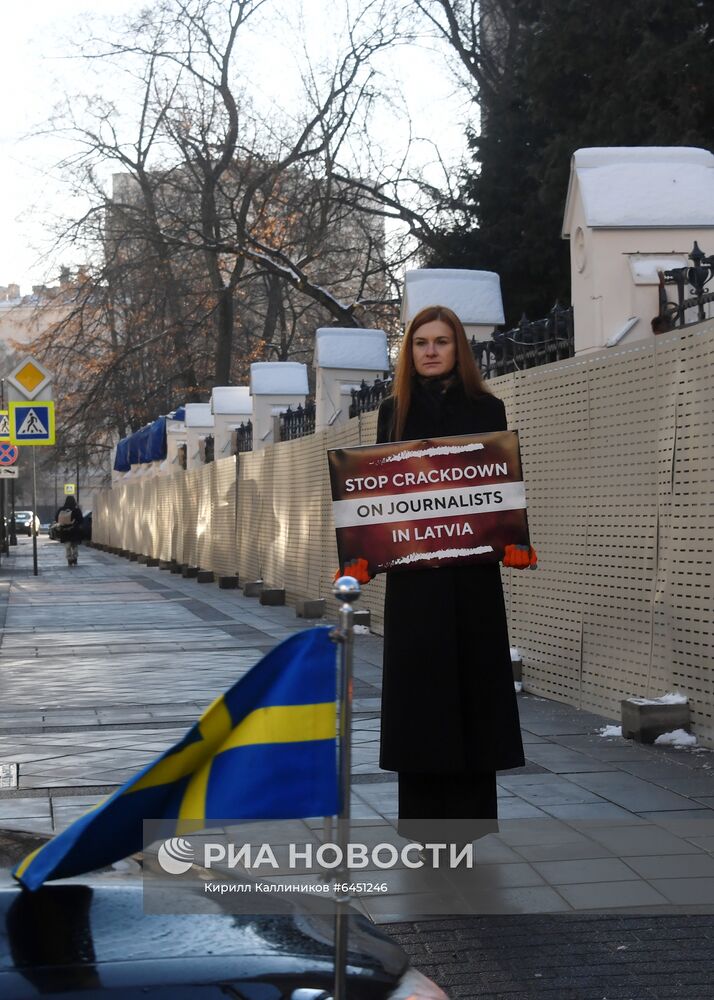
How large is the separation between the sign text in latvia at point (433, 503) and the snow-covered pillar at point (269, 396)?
18050mm

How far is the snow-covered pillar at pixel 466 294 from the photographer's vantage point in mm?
12984

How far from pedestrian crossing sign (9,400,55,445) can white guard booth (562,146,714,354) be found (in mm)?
17431

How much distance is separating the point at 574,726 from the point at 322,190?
23002 millimetres

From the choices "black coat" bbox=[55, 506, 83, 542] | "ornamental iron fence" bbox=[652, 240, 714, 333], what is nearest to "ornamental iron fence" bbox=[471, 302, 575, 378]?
"ornamental iron fence" bbox=[652, 240, 714, 333]

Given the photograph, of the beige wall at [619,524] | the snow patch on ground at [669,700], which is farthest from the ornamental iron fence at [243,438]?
the snow patch on ground at [669,700]

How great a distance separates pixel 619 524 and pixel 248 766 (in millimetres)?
6375

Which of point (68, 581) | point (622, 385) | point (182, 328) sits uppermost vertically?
point (182, 328)

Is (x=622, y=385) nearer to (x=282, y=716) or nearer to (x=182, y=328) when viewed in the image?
(x=282, y=716)

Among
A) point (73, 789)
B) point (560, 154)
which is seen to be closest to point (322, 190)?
point (560, 154)

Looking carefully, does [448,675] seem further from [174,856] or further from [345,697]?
[345,697]

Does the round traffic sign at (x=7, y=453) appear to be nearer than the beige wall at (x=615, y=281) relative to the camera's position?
No

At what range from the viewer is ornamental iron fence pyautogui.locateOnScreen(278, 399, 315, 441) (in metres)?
19.6

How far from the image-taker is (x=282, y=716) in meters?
2.38

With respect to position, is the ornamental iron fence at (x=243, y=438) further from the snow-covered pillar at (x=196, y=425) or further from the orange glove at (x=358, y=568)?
the orange glove at (x=358, y=568)
